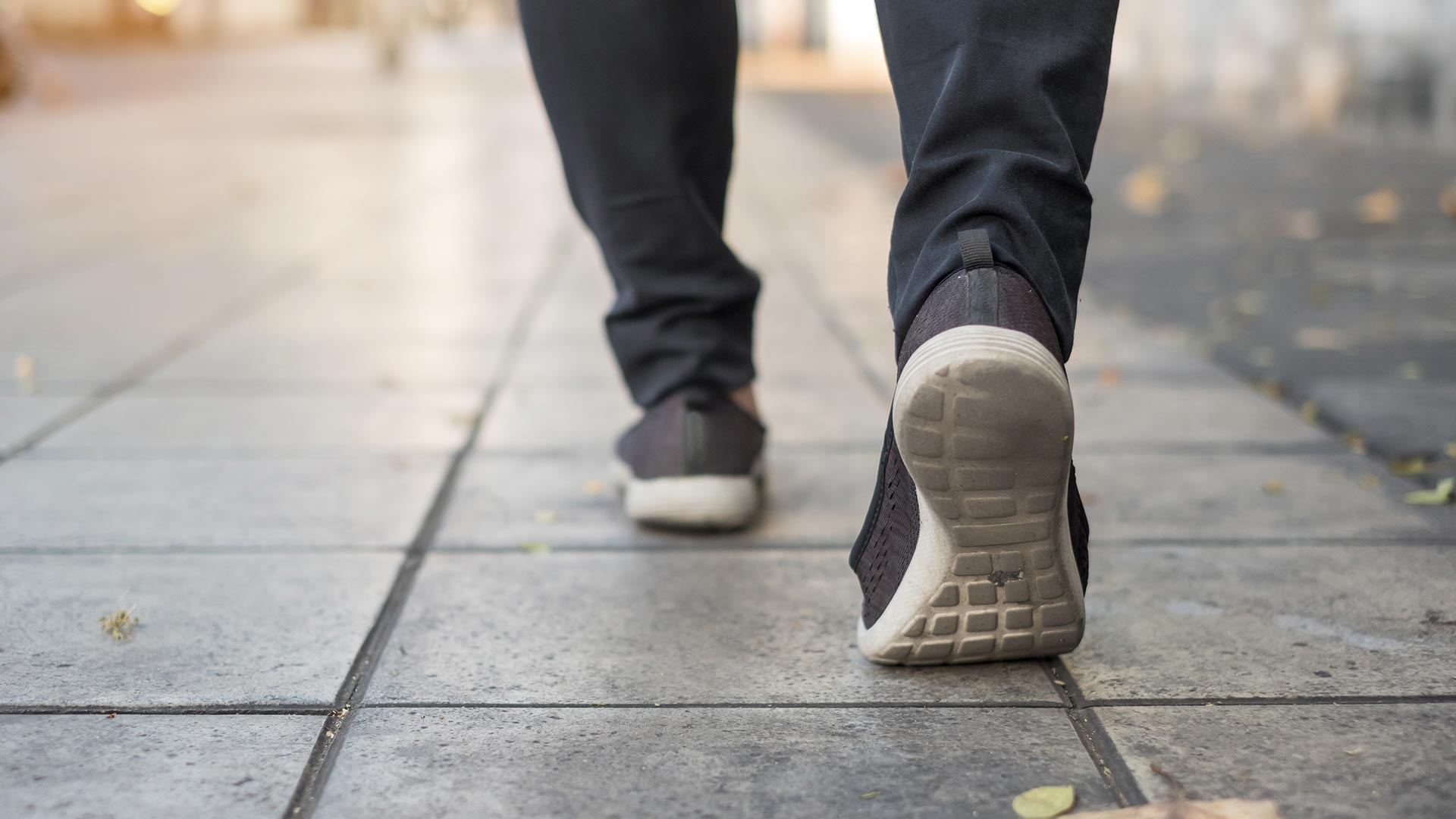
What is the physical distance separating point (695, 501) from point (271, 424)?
0.96 metres

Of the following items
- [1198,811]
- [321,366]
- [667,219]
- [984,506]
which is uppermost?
[667,219]

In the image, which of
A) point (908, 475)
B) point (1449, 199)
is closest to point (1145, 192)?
point (1449, 199)

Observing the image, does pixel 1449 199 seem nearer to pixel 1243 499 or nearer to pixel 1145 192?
pixel 1145 192

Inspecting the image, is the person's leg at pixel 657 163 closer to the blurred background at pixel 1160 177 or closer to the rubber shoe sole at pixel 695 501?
the rubber shoe sole at pixel 695 501

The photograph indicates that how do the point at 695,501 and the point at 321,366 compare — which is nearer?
the point at 695,501

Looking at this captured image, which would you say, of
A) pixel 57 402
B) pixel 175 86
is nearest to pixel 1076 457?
pixel 57 402

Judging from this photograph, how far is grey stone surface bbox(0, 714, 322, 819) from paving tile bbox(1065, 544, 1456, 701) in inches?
29.0

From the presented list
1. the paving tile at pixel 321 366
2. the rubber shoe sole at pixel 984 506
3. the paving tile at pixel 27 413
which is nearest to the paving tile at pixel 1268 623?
the rubber shoe sole at pixel 984 506

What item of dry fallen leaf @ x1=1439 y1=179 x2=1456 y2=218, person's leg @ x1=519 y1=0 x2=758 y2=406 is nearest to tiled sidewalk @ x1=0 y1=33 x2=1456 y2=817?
person's leg @ x1=519 y1=0 x2=758 y2=406

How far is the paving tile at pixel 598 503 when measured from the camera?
73.2 inches

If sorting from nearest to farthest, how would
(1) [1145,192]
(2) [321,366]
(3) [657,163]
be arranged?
(3) [657,163] < (2) [321,366] < (1) [1145,192]

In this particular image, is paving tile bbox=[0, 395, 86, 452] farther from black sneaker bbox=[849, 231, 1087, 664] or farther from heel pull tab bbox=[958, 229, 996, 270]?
heel pull tab bbox=[958, 229, 996, 270]

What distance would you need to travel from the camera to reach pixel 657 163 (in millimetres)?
1750

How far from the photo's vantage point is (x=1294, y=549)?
1.76 metres
